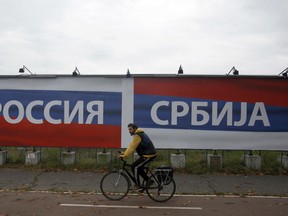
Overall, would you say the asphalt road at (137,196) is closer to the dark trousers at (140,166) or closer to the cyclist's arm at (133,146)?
the dark trousers at (140,166)

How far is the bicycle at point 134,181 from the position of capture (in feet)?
31.0

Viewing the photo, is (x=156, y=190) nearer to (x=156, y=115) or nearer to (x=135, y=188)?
(x=135, y=188)

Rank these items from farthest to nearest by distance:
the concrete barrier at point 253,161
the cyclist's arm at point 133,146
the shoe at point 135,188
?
the concrete barrier at point 253,161 → the shoe at point 135,188 → the cyclist's arm at point 133,146

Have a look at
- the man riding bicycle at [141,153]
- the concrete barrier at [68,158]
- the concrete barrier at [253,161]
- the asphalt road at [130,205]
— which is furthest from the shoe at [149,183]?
the concrete barrier at [253,161]

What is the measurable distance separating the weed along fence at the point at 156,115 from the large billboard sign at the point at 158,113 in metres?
0.04

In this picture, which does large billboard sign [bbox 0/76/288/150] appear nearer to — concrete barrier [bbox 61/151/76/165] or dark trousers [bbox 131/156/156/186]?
concrete barrier [bbox 61/151/76/165]

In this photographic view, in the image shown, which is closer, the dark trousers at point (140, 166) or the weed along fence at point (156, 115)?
the dark trousers at point (140, 166)

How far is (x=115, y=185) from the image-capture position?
9508mm

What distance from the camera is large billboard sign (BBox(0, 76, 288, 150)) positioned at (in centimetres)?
1416

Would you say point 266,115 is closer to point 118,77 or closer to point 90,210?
point 118,77

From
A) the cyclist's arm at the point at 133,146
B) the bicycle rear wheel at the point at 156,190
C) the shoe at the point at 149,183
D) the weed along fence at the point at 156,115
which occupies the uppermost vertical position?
the weed along fence at the point at 156,115

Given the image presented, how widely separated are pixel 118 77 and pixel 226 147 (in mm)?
4673

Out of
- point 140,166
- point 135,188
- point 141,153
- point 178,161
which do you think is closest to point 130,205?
point 135,188

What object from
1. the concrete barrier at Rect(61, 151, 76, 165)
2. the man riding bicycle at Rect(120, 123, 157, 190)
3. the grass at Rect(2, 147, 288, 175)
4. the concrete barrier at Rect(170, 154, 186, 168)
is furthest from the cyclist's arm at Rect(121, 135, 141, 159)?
the concrete barrier at Rect(61, 151, 76, 165)
